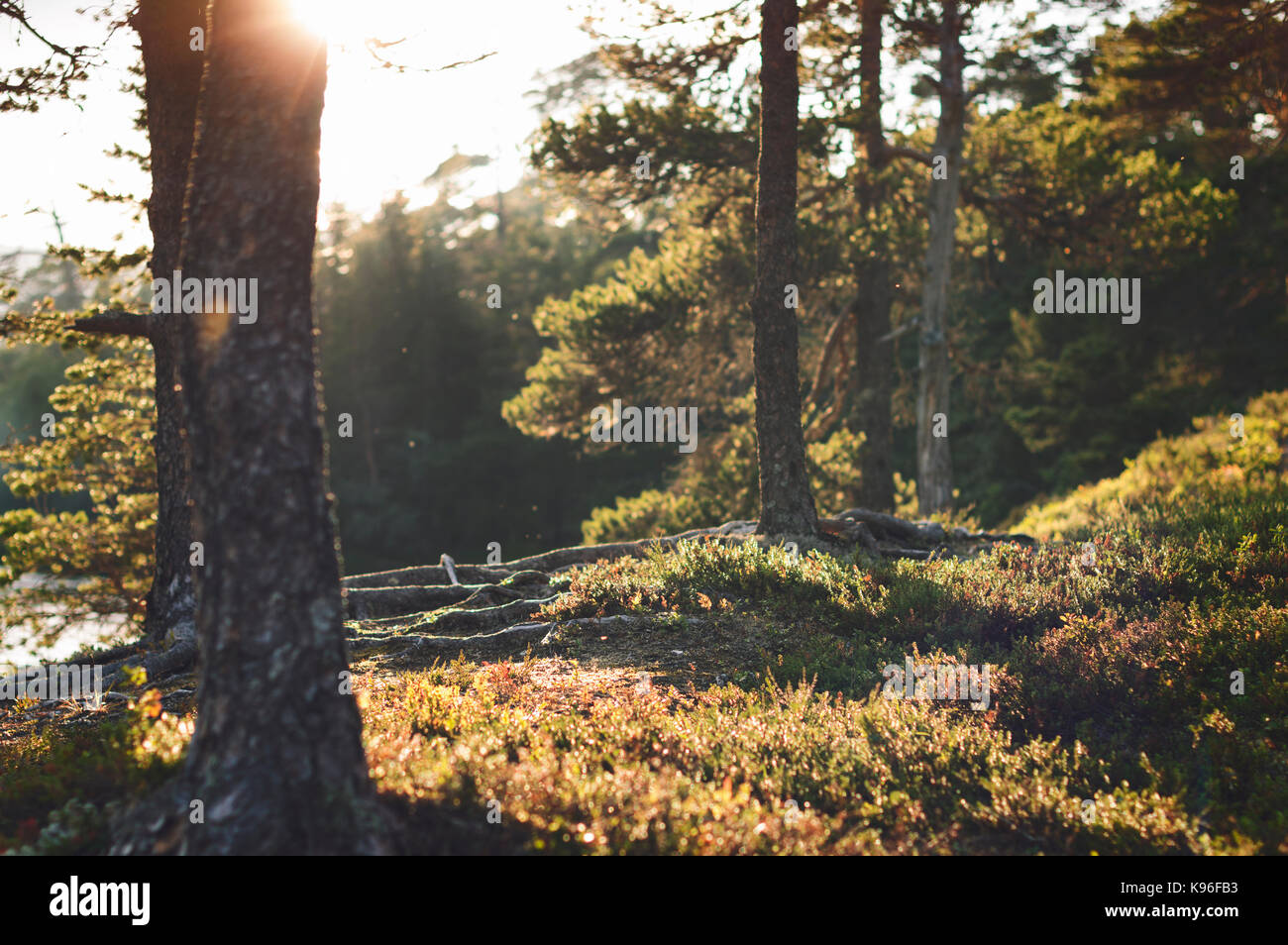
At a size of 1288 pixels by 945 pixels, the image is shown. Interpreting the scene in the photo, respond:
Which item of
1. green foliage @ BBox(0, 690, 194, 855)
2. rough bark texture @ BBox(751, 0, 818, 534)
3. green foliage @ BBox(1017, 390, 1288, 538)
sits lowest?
green foliage @ BBox(0, 690, 194, 855)

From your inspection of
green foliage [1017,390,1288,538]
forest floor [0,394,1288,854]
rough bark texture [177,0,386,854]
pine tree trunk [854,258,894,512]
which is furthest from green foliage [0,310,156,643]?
green foliage [1017,390,1288,538]

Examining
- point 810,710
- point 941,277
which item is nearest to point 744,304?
point 941,277

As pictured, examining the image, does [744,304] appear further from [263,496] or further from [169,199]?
[263,496]

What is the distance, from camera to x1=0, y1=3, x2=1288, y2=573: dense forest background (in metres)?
16.1

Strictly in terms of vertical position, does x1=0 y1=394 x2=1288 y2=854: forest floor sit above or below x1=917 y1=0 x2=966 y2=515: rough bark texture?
below

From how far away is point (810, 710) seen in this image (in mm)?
5754

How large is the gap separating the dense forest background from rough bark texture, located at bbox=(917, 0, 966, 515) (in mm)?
506

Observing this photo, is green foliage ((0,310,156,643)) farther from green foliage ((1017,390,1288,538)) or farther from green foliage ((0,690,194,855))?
green foliage ((1017,390,1288,538))

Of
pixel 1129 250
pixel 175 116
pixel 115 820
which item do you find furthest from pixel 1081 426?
pixel 115 820

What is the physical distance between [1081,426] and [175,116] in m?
29.7

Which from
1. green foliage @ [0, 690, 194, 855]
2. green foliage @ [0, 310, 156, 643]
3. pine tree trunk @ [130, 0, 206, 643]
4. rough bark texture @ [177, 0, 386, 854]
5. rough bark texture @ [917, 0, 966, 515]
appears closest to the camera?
rough bark texture @ [177, 0, 386, 854]

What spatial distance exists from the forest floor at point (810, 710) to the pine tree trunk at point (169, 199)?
182cm

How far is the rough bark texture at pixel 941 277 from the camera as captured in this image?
60.0ft

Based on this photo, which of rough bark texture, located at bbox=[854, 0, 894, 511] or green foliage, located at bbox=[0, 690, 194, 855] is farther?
rough bark texture, located at bbox=[854, 0, 894, 511]
